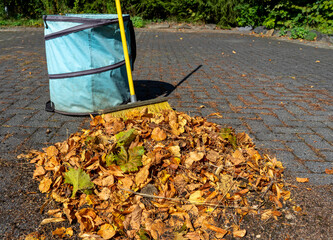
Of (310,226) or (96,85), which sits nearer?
(310,226)

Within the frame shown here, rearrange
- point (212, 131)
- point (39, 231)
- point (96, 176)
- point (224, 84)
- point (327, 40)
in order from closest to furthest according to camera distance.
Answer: point (39, 231)
point (96, 176)
point (212, 131)
point (224, 84)
point (327, 40)

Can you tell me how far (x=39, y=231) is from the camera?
1645mm

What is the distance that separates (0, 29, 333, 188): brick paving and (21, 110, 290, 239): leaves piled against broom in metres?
0.41

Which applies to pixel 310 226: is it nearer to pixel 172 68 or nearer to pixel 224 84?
pixel 224 84

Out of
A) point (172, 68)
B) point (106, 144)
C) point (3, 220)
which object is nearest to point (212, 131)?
point (106, 144)

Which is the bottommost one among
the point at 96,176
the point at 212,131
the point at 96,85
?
the point at 96,176

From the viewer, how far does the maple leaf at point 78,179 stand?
187 centimetres

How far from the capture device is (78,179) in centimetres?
190

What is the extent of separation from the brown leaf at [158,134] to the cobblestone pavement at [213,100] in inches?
38.2

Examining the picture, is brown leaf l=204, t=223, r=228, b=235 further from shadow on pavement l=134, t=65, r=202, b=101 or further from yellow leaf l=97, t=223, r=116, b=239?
shadow on pavement l=134, t=65, r=202, b=101

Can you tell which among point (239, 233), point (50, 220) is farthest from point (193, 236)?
point (50, 220)

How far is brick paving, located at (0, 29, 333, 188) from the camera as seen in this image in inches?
106

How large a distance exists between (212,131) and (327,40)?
30.1ft

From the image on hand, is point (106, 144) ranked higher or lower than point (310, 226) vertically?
higher
